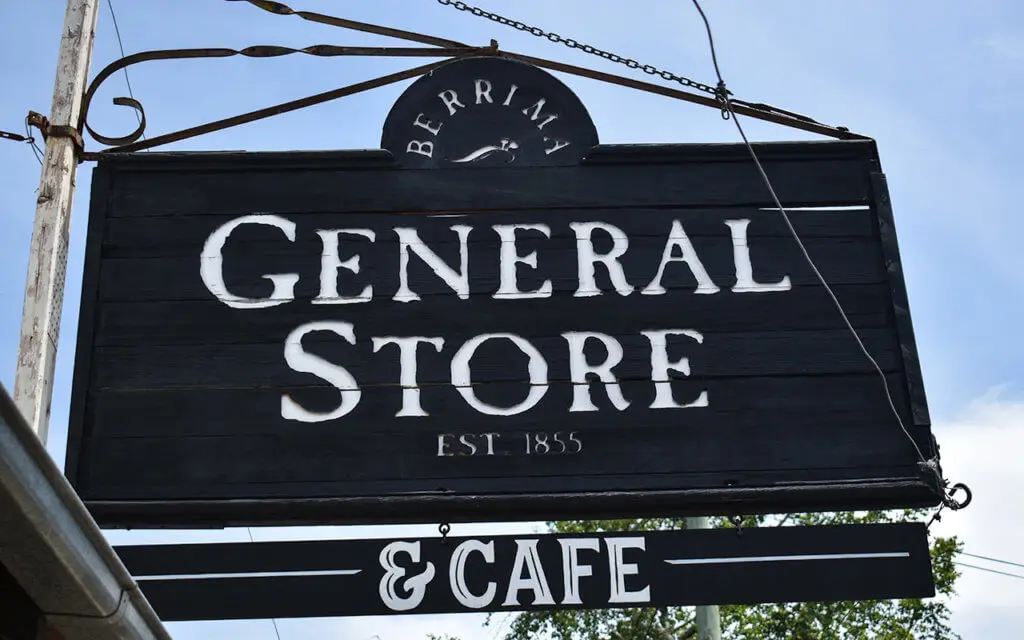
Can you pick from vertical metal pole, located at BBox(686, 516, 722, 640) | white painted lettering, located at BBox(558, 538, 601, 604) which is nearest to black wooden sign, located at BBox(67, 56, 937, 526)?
white painted lettering, located at BBox(558, 538, 601, 604)

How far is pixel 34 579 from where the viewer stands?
9.86ft

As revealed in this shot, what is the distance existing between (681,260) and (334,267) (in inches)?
52.3

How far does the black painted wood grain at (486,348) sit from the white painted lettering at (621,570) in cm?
13

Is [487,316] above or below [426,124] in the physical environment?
below

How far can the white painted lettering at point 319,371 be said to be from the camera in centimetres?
430

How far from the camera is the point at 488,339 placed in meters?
4.44

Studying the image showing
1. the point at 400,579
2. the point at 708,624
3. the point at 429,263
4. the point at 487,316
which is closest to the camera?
the point at 400,579

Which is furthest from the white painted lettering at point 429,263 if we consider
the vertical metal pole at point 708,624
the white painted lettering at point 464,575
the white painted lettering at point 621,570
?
the vertical metal pole at point 708,624

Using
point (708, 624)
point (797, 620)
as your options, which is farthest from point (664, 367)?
point (797, 620)

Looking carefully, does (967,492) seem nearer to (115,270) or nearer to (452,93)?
(452,93)

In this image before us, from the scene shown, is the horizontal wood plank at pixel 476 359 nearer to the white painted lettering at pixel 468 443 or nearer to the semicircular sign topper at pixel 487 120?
the white painted lettering at pixel 468 443

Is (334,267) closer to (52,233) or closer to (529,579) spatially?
(52,233)

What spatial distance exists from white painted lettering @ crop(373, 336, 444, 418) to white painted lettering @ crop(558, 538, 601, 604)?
0.70 m

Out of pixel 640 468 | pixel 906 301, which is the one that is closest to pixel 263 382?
pixel 640 468
